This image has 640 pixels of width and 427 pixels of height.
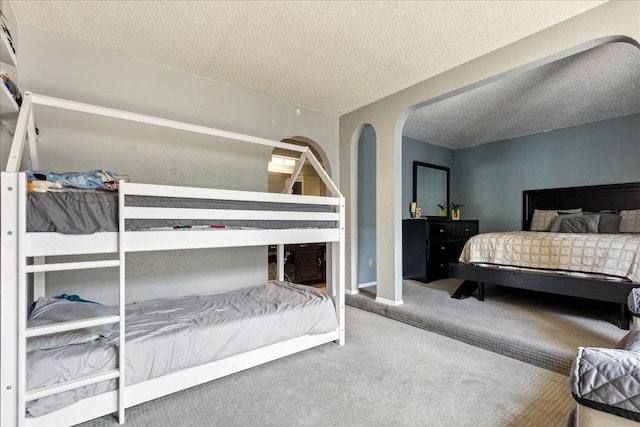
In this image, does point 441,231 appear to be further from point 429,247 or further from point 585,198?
point 585,198

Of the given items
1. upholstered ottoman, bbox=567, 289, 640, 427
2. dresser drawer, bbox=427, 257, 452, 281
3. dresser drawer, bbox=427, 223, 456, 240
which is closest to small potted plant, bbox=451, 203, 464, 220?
dresser drawer, bbox=427, 223, 456, 240

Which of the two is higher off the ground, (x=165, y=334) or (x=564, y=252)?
(x=564, y=252)

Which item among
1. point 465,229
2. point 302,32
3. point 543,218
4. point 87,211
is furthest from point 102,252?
point 543,218

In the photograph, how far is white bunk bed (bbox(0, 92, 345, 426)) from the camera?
1.28 metres

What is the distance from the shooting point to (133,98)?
2564mm

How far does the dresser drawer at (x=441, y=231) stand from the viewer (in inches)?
176

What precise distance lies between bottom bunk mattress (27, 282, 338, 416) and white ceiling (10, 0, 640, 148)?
195 centimetres

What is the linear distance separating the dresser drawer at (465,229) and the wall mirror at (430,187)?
0.52 meters

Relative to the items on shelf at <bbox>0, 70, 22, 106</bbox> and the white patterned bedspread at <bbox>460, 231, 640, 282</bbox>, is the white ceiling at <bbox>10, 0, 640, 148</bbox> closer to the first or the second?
the items on shelf at <bbox>0, 70, 22, 106</bbox>

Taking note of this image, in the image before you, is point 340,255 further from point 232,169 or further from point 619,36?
point 619,36

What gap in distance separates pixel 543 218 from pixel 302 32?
4.45m

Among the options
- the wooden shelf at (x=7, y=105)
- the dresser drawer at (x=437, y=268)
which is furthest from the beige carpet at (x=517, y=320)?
the wooden shelf at (x=7, y=105)

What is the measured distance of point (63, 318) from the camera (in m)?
1.66

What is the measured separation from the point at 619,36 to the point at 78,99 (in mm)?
3819
